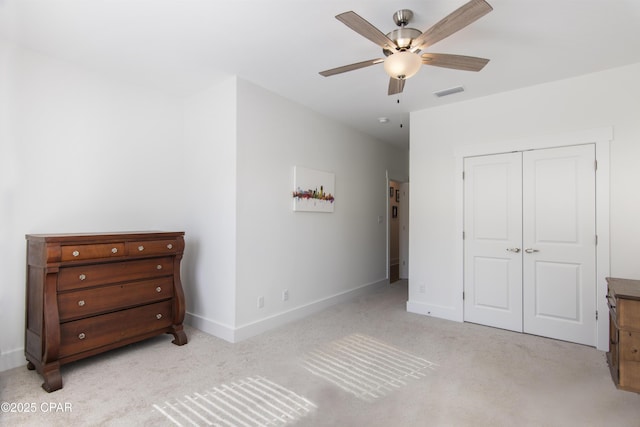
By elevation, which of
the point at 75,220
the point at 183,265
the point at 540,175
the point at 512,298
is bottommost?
the point at 512,298

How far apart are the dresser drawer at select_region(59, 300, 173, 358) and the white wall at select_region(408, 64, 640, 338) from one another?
115 inches

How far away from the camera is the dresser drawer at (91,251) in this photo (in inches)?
94.3

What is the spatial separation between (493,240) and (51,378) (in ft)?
13.5

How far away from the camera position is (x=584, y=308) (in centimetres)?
313

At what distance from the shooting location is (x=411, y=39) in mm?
2162

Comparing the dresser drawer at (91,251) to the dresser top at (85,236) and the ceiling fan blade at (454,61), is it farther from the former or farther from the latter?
the ceiling fan blade at (454,61)

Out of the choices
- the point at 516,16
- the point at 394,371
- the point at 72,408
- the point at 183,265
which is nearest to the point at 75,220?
the point at 183,265

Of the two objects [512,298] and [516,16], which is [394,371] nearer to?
A: [512,298]

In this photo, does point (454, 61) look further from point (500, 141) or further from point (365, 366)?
point (365, 366)

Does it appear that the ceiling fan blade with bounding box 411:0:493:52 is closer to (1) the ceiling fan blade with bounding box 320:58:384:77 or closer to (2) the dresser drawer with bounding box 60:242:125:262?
(1) the ceiling fan blade with bounding box 320:58:384:77

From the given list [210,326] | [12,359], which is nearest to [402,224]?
[210,326]

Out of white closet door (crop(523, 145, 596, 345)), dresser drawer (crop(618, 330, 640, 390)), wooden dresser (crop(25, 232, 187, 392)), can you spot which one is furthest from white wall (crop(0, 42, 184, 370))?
dresser drawer (crop(618, 330, 640, 390))

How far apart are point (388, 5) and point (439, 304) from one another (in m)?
3.26

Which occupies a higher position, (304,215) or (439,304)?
(304,215)
